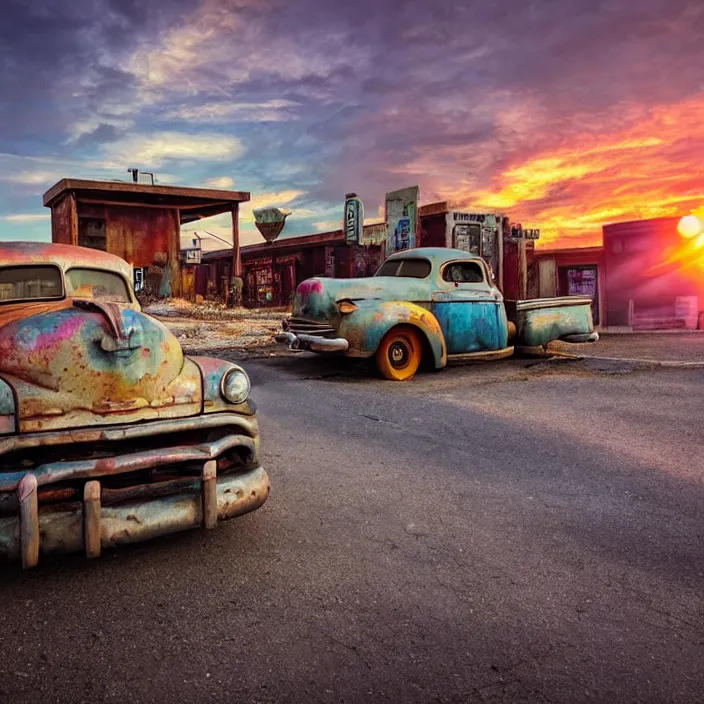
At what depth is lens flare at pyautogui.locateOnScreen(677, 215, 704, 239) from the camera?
53.6ft

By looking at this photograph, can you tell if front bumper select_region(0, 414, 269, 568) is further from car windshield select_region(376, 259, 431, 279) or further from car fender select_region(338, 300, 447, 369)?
car windshield select_region(376, 259, 431, 279)

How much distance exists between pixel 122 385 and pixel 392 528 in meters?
1.50

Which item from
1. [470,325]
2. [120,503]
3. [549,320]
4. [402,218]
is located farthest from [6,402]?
[402,218]

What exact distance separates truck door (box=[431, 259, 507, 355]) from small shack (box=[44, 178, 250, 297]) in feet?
32.4

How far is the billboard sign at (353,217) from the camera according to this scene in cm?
1853

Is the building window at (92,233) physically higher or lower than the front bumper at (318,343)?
higher

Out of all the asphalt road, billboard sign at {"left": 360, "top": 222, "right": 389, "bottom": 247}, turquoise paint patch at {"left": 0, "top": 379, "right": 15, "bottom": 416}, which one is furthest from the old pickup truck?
billboard sign at {"left": 360, "top": 222, "right": 389, "bottom": 247}

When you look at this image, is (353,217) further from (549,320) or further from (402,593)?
(402,593)

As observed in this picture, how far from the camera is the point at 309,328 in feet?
25.5

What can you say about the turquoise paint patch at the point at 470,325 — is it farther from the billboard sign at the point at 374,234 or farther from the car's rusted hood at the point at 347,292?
the billboard sign at the point at 374,234

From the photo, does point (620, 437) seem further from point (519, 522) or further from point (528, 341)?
point (528, 341)

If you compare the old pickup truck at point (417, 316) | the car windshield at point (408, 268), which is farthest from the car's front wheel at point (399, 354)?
the car windshield at point (408, 268)

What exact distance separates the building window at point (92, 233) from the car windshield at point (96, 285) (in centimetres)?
1268

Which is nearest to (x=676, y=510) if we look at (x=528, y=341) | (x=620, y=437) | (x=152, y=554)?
(x=620, y=437)
